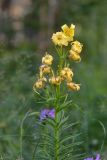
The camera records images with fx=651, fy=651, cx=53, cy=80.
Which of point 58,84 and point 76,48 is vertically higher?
point 76,48

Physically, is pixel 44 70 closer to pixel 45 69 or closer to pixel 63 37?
pixel 45 69

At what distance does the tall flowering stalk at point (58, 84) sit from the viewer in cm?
281

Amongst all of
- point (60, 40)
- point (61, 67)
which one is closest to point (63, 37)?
point (60, 40)


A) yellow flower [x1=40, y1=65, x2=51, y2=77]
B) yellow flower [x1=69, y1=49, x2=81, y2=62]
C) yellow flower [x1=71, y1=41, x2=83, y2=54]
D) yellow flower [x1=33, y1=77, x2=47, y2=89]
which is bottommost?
yellow flower [x1=33, y1=77, x2=47, y2=89]

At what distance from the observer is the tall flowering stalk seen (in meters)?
2.81

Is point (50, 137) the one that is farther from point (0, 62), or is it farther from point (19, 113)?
point (0, 62)

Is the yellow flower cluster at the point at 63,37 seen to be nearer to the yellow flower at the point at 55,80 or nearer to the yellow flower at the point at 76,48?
the yellow flower at the point at 76,48

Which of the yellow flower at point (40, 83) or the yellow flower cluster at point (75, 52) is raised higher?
the yellow flower cluster at point (75, 52)

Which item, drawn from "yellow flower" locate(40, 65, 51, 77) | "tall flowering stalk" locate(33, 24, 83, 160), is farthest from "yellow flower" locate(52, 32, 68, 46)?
"yellow flower" locate(40, 65, 51, 77)

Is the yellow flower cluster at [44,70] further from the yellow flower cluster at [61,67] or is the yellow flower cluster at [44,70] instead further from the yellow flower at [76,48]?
the yellow flower at [76,48]

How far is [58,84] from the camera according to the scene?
9.31 feet

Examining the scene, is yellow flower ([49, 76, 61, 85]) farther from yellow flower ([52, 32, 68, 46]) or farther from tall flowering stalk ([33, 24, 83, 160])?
yellow flower ([52, 32, 68, 46])

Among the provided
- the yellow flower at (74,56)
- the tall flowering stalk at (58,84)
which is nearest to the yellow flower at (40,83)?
the tall flowering stalk at (58,84)

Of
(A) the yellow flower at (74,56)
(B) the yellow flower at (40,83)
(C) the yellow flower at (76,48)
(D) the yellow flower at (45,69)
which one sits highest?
(C) the yellow flower at (76,48)
